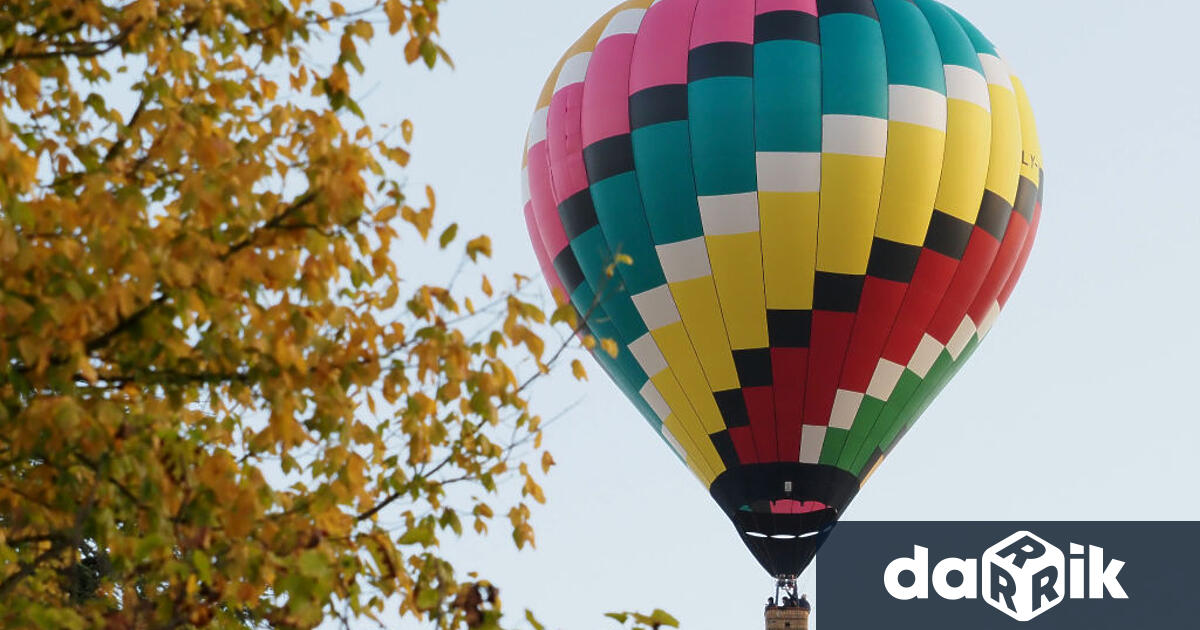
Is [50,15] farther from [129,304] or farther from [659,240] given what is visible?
[659,240]

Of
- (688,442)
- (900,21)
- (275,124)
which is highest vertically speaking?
(900,21)

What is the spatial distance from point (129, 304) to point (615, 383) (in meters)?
16.6

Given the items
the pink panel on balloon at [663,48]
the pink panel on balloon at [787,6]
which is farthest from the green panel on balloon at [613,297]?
the pink panel on balloon at [787,6]

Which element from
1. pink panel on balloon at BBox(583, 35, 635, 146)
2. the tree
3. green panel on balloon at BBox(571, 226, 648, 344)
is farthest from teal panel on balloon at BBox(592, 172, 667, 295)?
the tree

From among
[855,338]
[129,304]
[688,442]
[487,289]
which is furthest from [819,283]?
[129,304]

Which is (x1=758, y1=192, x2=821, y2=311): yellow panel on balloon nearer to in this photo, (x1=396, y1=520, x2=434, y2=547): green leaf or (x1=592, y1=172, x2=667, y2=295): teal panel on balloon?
(x1=592, y1=172, x2=667, y2=295): teal panel on balloon

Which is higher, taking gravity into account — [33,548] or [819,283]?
[819,283]

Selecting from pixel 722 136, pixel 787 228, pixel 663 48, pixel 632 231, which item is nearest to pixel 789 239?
pixel 787 228

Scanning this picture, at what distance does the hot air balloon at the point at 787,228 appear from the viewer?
2066 cm

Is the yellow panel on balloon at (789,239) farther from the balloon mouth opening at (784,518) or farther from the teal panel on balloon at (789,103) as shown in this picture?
the balloon mouth opening at (784,518)

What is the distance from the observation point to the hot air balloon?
2066cm

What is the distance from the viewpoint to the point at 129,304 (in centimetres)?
643

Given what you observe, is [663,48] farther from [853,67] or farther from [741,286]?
[741,286]

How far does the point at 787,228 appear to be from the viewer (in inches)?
815
